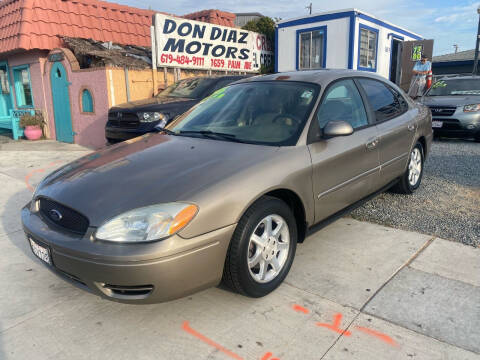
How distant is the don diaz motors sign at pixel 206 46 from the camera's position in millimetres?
9914

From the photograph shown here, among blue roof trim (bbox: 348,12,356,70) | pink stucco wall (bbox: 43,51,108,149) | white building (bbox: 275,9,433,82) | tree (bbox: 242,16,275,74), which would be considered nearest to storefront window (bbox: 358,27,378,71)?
white building (bbox: 275,9,433,82)

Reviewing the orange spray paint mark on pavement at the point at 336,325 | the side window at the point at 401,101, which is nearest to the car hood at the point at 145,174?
the orange spray paint mark on pavement at the point at 336,325

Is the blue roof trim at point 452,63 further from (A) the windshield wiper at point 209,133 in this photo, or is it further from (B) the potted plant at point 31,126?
(A) the windshield wiper at point 209,133

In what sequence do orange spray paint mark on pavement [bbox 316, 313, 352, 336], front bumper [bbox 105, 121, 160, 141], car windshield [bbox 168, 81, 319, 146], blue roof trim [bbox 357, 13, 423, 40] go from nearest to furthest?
orange spray paint mark on pavement [bbox 316, 313, 352, 336] → car windshield [bbox 168, 81, 319, 146] → front bumper [bbox 105, 121, 160, 141] → blue roof trim [bbox 357, 13, 423, 40]

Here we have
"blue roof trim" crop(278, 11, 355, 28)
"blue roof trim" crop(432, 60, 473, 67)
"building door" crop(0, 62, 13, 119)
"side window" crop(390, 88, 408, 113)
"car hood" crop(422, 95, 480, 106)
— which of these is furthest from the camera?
"blue roof trim" crop(432, 60, 473, 67)

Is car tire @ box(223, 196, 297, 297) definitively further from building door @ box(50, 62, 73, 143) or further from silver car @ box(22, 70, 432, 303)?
building door @ box(50, 62, 73, 143)

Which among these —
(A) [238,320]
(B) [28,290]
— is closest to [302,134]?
(A) [238,320]

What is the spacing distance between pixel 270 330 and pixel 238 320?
24 centimetres

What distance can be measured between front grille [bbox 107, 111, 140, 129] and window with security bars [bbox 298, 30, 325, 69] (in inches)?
314

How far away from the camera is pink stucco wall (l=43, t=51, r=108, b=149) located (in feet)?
30.2

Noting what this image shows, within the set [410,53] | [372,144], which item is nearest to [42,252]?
[372,144]

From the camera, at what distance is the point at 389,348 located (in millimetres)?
2293

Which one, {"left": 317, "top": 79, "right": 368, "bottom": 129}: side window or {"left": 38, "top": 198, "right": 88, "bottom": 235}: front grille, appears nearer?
{"left": 38, "top": 198, "right": 88, "bottom": 235}: front grille

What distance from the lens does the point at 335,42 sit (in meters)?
12.7
